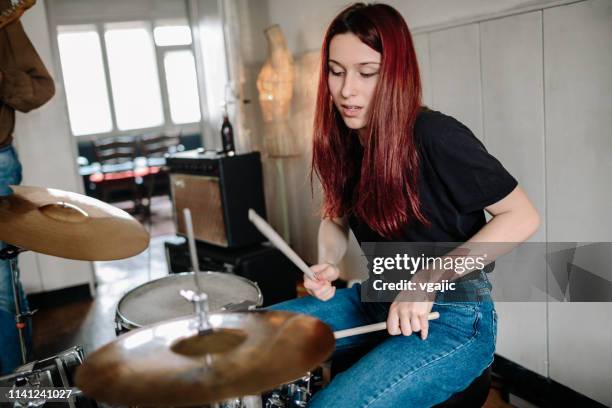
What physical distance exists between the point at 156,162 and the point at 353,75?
6078mm

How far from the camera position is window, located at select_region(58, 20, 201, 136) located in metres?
8.20

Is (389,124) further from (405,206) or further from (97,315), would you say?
(97,315)

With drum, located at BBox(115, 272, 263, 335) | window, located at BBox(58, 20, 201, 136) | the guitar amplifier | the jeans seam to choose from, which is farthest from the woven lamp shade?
window, located at BBox(58, 20, 201, 136)

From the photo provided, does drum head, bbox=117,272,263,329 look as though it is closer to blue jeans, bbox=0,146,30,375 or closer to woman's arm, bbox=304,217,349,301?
woman's arm, bbox=304,217,349,301

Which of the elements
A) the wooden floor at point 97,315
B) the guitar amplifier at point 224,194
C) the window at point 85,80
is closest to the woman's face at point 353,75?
the wooden floor at point 97,315

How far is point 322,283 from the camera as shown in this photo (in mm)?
1339

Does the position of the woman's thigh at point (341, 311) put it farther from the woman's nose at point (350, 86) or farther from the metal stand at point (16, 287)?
the metal stand at point (16, 287)

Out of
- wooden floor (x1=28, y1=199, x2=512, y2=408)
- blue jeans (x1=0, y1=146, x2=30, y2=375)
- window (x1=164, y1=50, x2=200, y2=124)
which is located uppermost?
window (x1=164, y1=50, x2=200, y2=124)

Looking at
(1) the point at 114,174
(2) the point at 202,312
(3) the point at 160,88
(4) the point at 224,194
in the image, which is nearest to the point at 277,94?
(4) the point at 224,194

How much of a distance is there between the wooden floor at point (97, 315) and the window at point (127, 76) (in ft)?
13.8

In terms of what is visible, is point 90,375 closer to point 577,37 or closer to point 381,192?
point 381,192

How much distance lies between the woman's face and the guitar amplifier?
192 centimetres

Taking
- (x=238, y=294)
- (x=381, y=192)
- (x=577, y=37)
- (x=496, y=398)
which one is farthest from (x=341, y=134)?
(x=496, y=398)

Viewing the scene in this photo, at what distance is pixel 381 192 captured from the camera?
4.19 feet
